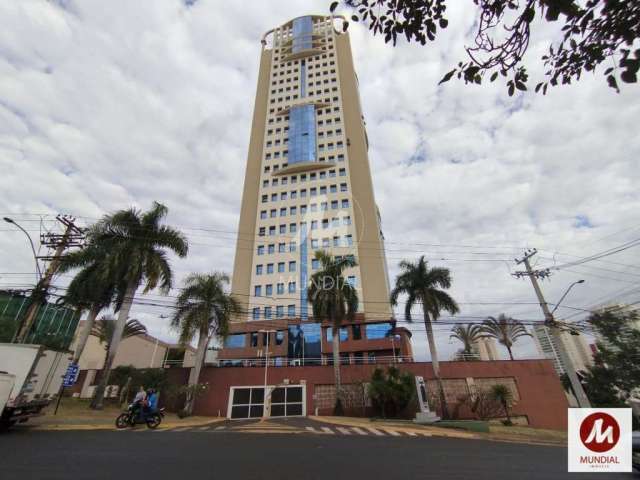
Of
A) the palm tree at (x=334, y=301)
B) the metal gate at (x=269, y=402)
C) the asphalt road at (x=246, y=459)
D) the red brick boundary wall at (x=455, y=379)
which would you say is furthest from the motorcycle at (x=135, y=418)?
the palm tree at (x=334, y=301)

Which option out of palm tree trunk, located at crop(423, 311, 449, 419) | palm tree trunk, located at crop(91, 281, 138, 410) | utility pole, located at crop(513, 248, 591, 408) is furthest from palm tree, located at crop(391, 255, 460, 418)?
palm tree trunk, located at crop(91, 281, 138, 410)

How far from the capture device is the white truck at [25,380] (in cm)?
1050

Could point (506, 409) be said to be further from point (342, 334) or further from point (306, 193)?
point (306, 193)

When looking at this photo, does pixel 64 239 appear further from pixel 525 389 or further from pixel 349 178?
pixel 349 178

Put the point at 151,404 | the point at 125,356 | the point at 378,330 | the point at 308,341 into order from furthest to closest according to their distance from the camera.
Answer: the point at 125,356 → the point at 308,341 → the point at 378,330 → the point at 151,404

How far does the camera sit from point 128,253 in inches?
850

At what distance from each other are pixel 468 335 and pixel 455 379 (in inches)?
598

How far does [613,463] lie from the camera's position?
6.91m

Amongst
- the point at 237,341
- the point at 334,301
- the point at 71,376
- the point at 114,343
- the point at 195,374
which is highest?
the point at 334,301

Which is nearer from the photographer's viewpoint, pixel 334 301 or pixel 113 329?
pixel 334 301

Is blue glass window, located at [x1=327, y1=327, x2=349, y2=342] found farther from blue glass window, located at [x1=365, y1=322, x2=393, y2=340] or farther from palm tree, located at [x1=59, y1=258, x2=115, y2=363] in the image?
palm tree, located at [x1=59, y1=258, x2=115, y2=363]

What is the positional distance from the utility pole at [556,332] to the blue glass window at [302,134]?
134 feet

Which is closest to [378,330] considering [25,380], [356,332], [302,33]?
[356,332]

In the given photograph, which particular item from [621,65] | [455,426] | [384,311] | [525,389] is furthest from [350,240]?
[621,65]
